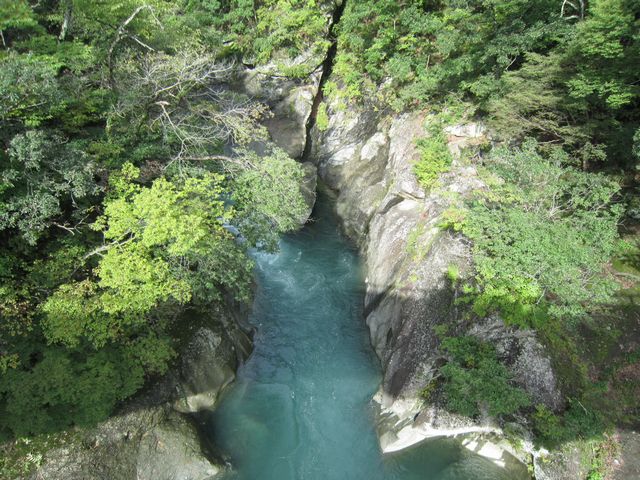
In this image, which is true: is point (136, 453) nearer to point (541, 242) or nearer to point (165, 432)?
point (165, 432)

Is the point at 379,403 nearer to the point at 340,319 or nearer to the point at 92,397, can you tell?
the point at 340,319

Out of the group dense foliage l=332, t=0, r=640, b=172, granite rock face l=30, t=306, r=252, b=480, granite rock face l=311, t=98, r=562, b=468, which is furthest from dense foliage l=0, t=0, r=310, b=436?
dense foliage l=332, t=0, r=640, b=172

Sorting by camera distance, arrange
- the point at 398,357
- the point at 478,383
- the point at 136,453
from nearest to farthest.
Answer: the point at 478,383 → the point at 136,453 → the point at 398,357

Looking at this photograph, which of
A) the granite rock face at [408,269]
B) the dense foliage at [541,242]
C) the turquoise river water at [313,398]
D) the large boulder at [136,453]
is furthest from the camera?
the turquoise river water at [313,398]

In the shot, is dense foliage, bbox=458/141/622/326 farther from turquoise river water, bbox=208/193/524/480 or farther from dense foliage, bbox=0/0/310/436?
dense foliage, bbox=0/0/310/436

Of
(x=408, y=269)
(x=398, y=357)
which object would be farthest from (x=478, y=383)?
(x=408, y=269)

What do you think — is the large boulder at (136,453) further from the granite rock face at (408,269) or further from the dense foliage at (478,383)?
the dense foliage at (478,383)

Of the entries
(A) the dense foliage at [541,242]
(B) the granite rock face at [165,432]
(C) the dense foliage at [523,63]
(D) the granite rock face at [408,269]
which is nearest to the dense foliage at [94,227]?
(B) the granite rock face at [165,432]
